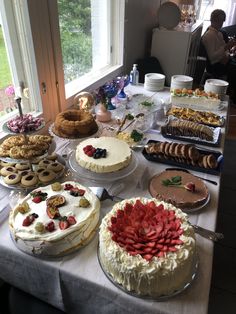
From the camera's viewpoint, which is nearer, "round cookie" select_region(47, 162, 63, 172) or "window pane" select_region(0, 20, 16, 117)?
"round cookie" select_region(47, 162, 63, 172)

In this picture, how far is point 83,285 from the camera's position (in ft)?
1.96

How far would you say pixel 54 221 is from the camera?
2.11 feet

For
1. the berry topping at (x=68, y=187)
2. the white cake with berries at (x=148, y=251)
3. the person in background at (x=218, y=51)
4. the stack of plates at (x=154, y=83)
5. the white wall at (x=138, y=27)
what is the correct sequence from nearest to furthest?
the white cake with berries at (x=148, y=251), the berry topping at (x=68, y=187), the stack of plates at (x=154, y=83), the white wall at (x=138, y=27), the person in background at (x=218, y=51)

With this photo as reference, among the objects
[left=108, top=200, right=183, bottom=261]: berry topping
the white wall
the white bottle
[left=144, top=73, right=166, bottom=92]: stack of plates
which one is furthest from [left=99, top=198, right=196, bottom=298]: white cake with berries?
the white wall

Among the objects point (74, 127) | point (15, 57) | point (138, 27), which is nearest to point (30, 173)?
point (74, 127)

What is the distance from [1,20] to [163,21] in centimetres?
184

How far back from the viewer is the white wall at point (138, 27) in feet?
6.43

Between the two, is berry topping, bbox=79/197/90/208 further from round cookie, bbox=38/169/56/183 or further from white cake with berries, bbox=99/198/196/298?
round cookie, bbox=38/169/56/183

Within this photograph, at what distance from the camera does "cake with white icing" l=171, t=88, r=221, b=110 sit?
147 cm

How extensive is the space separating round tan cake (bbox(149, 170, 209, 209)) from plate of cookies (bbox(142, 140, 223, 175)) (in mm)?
72

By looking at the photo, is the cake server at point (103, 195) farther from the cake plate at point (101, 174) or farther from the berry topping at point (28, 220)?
the berry topping at point (28, 220)

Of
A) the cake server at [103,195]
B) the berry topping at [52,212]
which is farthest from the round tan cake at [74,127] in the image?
the berry topping at [52,212]

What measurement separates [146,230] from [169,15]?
2.35 metres

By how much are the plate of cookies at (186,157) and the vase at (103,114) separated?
1.20ft
